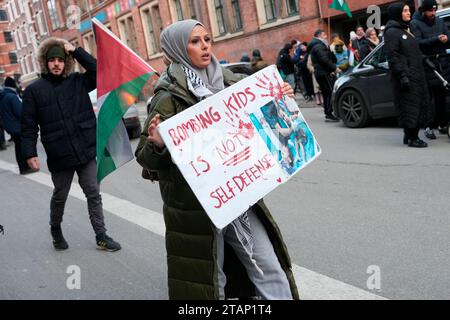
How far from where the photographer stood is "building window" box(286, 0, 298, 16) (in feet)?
68.3

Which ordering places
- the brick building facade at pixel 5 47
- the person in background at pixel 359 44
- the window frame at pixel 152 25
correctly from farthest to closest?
the brick building facade at pixel 5 47 → the window frame at pixel 152 25 → the person in background at pixel 359 44

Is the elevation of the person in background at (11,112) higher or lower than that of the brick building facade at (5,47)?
lower

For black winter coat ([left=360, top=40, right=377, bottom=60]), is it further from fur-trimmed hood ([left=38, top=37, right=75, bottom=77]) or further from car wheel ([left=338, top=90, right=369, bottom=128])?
fur-trimmed hood ([left=38, top=37, right=75, bottom=77])

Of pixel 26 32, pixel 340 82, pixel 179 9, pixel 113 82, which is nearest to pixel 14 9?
pixel 26 32

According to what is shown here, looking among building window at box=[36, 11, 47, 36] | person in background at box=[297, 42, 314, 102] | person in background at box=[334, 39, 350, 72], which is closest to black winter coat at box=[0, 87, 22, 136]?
person in background at box=[334, 39, 350, 72]

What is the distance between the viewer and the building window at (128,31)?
33.9 m

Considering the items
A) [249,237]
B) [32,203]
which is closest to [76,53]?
[249,237]

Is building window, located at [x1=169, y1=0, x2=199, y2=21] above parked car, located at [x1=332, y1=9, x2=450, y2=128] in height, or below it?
above

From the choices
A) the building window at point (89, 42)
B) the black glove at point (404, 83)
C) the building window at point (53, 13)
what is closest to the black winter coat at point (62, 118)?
the black glove at point (404, 83)

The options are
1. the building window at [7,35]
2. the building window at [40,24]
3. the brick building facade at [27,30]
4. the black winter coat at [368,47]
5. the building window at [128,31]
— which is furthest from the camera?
the building window at [7,35]

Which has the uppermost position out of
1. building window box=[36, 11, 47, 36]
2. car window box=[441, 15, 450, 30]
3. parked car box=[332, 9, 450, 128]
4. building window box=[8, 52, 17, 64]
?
building window box=[36, 11, 47, 36]

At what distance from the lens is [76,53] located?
452 centimetres

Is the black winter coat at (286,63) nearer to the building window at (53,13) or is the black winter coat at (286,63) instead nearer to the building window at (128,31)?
the building window at (128,31)

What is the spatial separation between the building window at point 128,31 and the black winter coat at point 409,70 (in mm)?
28230
